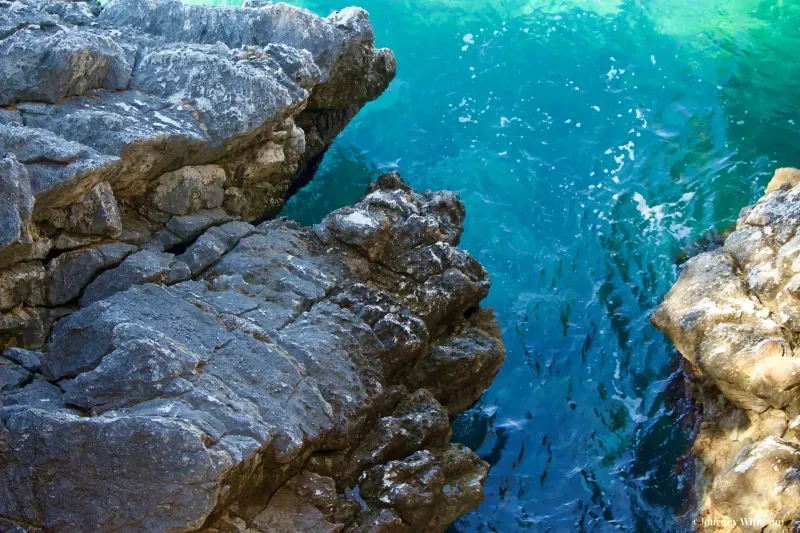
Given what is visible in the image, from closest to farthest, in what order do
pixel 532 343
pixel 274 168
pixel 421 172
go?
pixel 274 168 < pixel 532 343 < pixel 421 172

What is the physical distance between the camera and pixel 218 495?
7328 mm

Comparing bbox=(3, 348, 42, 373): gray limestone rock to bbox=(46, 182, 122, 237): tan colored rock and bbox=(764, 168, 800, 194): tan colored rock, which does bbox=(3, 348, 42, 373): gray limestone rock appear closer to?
bbox=(46, 182, 122, 237): tan colored rock

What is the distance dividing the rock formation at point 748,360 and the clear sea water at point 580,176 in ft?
2.72

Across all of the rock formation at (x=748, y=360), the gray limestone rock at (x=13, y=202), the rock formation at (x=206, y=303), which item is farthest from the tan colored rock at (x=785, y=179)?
the gray limestone rock at (x=13, y=202)

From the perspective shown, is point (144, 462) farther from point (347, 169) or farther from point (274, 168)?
point (347, 169)

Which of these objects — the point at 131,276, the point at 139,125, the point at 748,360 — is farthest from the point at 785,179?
the point at 131,276

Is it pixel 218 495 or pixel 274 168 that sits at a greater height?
pixel 274 168

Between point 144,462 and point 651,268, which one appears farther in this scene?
point 651,268

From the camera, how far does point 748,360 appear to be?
1008 centimetres

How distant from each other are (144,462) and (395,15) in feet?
48.0

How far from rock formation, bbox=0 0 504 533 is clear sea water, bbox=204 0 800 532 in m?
1.90

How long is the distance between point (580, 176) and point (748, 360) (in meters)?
6.48

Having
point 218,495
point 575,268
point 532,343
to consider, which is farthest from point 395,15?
point 218,495

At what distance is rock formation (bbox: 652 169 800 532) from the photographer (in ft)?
29.7
